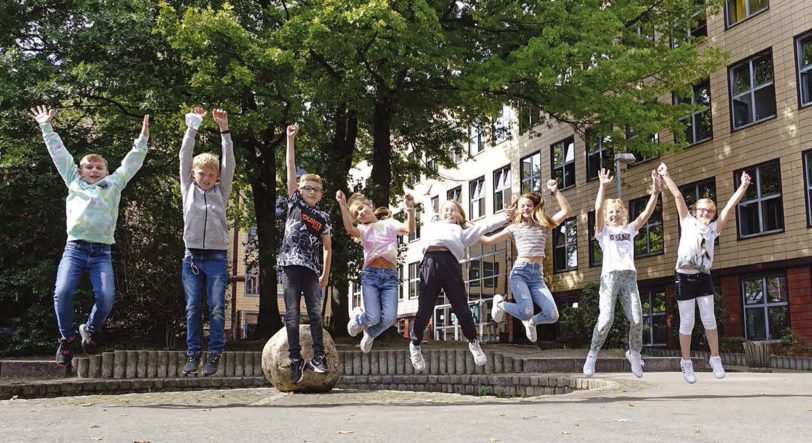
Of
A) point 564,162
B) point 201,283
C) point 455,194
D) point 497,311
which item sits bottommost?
point 497,311

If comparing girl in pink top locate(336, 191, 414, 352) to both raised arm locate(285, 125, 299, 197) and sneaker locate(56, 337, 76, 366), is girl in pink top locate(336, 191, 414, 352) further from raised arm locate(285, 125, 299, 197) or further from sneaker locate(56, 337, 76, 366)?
sneaker locate(56, 337, 76, 366)

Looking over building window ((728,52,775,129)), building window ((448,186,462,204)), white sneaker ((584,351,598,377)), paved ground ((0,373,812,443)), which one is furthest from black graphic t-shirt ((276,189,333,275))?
building window ((448,186,462,204))

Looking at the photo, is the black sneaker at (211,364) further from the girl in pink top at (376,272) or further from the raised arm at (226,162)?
the girl in pink top at (376,272)

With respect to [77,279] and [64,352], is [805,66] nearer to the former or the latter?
[77,279]

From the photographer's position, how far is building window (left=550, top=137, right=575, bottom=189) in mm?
38938

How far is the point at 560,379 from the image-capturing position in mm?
14148

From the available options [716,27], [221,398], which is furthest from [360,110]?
[716,27]

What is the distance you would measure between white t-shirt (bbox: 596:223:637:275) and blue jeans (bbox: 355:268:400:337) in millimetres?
2648

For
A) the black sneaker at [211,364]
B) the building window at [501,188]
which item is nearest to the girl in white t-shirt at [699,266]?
the black sneaker at [211,364]

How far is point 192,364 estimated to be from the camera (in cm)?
880

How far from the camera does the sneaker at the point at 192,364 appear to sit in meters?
8.74

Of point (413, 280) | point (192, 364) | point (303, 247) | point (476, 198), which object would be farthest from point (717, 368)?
point (413, 280)

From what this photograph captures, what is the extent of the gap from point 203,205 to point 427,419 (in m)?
3.37

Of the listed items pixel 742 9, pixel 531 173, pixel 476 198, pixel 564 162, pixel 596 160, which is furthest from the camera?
pixel 476 198
